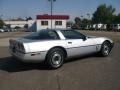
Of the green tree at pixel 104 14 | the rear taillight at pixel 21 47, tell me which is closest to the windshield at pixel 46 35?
the rear taillight at pixel 21 47

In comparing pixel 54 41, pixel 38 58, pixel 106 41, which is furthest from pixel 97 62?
pixel 38 58

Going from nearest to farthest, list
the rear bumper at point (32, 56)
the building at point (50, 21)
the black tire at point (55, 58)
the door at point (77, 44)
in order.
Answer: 1. the rear bumper at point (32, 56)
2. the black tire at point (55, 58)
3. the door at point (77, 44)
4. the building at point (50, 21)

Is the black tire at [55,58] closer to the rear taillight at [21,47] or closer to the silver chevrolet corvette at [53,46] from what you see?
the silver chevrolet corvette at [53,46]

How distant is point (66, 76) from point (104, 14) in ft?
305

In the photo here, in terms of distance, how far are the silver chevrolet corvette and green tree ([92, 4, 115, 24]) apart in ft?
285

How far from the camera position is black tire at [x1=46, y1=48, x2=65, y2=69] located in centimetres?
670

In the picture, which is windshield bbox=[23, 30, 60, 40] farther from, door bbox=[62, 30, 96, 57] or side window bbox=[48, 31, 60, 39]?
door bbox=[62, 30, 96, 57]

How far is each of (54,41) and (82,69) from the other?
1274 millimetres

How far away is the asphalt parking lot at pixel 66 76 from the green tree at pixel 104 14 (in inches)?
3445

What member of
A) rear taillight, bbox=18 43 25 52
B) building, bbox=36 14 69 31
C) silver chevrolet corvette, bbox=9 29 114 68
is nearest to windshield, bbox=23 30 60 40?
Result: silver chevrolet corvette, bbox=9 29 114 68

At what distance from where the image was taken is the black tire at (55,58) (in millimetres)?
6704

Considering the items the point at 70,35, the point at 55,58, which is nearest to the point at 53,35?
the point at 70,35

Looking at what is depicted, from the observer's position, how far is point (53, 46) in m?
6.82

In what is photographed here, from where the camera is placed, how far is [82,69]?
6.68m
